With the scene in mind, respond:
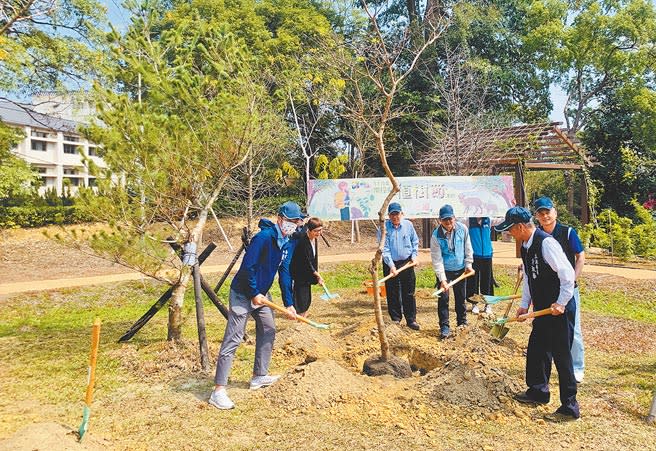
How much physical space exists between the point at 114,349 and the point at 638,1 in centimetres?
2449

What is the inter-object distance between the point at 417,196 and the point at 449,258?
459 centimetres

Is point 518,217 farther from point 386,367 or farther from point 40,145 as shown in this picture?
point 40,145

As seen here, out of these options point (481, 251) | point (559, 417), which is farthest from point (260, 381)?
point (481, 251)

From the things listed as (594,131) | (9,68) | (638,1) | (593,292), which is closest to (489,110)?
(594,131)

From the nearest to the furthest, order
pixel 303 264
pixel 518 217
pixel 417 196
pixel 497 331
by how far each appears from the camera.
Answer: pixel 518 217, pixel 497 331, pixel 303 264, pixel 417 196

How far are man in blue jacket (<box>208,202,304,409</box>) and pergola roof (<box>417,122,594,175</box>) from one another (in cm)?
1092

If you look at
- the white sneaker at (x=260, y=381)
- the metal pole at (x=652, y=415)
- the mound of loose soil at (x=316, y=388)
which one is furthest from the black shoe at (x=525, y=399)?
the white sneaker at (x=260, y=381)

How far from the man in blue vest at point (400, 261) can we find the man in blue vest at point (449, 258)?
422mm

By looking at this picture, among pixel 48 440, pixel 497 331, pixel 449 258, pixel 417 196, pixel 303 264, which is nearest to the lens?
pixel 48 440

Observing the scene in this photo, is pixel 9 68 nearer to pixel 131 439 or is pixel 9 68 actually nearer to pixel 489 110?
pixel 131 439

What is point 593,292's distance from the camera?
31.5ft

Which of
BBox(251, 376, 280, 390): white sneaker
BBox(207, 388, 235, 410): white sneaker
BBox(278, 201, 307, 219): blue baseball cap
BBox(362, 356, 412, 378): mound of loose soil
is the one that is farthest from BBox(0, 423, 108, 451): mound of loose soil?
BBox(362, 356, 412, 378): mound of loose soil

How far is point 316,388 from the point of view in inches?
166

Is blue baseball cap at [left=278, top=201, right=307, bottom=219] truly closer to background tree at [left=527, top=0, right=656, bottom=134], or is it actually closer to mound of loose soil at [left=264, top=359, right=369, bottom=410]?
mound of loose soil at [left=264, top=359, right=369, bottom=410]
